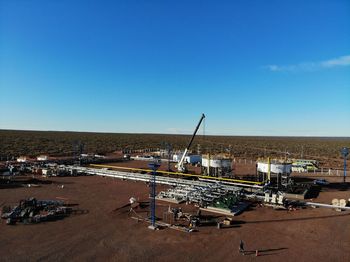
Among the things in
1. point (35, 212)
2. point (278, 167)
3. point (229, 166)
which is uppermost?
point (278, 167)

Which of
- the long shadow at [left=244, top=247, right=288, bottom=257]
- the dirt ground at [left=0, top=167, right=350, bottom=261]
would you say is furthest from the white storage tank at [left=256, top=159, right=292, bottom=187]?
the long shadow at [left=244, top=247, right=288, bottom=257]

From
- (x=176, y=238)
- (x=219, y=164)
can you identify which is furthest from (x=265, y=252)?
(x=219, y=164)

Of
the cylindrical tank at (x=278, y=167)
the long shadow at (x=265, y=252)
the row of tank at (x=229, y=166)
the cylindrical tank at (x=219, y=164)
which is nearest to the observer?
the long shadow at (x=265, y=252)

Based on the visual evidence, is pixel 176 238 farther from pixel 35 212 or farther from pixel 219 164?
pixel 219 164

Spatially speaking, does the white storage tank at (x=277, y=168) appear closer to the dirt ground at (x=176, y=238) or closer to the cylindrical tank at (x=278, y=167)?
the cylindrical tank at (x=278, y=167)

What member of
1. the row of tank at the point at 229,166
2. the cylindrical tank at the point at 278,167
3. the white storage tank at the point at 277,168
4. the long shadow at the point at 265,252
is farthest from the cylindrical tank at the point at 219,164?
the long shadow at the point at 265,252

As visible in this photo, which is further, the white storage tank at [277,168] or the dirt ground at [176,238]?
the white storage tank at [277,168]

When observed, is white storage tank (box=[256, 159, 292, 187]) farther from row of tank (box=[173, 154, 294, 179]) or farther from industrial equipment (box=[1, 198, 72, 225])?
industrial equipment (box=[1, 198, 72, 225])

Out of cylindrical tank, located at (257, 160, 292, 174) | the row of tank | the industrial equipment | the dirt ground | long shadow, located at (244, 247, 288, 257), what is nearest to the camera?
the dirt ground

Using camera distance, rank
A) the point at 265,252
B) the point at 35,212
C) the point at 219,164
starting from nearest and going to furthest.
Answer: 1. the point at 265,252
2. the point at 35,212
3. the point at 219,164
